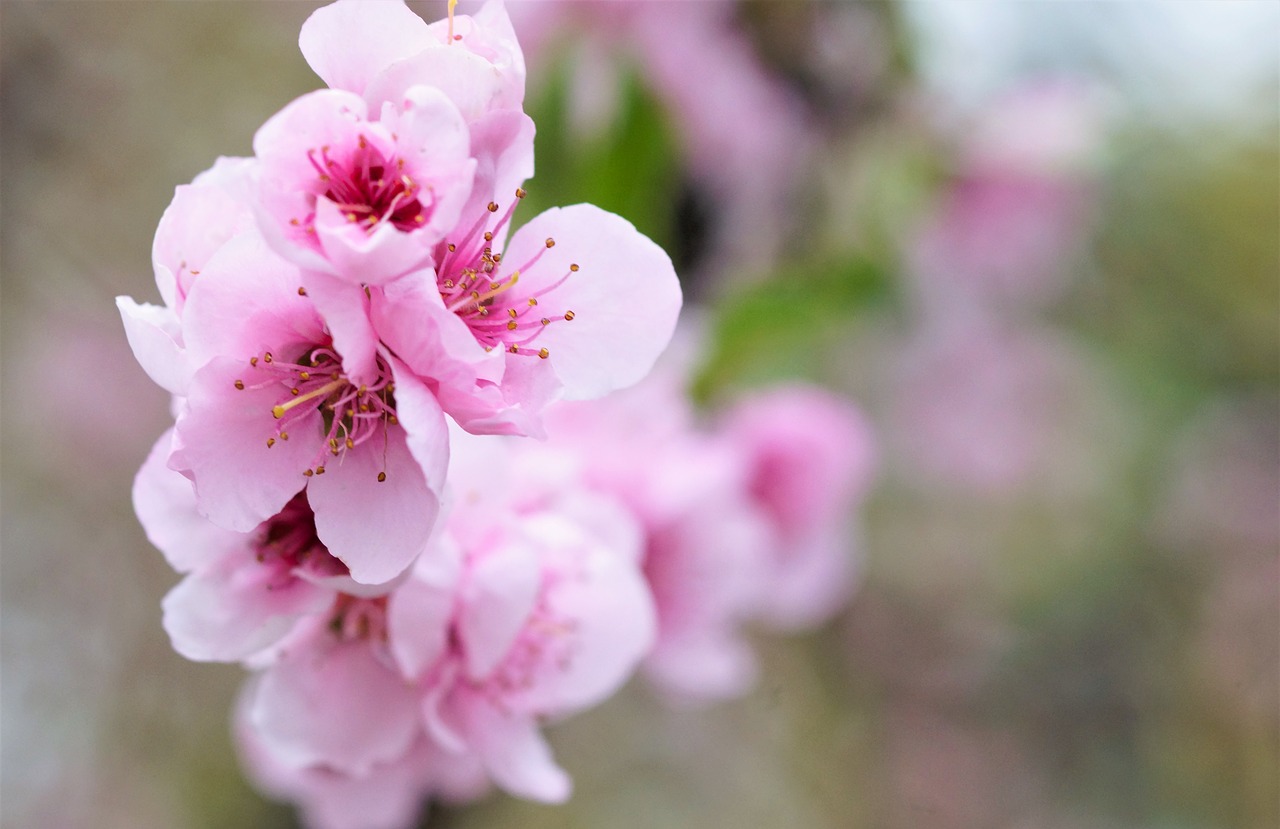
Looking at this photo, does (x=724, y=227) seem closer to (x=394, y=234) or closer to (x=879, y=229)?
(x=879, y=229)

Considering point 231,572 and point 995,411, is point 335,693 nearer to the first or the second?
point 231,572

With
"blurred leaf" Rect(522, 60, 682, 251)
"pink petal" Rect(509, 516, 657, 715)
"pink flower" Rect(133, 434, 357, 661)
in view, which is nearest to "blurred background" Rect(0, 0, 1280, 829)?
"blurred leaf" Rect(522, 60, 682, 251)

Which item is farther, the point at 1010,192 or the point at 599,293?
the point at 1010,192

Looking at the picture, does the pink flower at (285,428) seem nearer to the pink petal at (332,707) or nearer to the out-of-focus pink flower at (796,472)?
the pink petal at (332,707)

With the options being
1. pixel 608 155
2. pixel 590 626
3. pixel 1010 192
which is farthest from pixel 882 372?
pixel 590 626

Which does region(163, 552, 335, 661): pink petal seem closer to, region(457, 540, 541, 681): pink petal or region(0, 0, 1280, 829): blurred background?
region(457, 540, 541, 681): pink petal

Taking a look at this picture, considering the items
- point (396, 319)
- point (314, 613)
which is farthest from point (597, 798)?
point (396, 319)

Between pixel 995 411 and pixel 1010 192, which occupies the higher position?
pixel 1010 192
